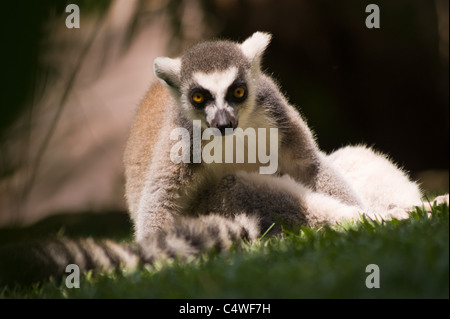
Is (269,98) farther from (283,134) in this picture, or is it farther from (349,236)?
(349,236)

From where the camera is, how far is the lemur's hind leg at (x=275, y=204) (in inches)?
158

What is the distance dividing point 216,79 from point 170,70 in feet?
1.82

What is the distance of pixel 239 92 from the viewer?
4.25m

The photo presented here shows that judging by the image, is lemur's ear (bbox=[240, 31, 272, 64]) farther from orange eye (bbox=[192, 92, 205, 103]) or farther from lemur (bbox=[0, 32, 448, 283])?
orange eye (bbox=[192, 92, 205, 103])

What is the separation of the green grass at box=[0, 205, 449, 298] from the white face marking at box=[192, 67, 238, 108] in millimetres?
1250

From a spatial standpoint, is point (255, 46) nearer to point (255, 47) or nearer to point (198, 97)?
point (255, 47)

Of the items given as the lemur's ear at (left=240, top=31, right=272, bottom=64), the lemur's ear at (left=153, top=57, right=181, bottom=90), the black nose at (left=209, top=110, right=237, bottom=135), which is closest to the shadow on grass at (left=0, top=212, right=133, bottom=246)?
the lemur's ear at (left=153, top=57, right=181, bottom=90)

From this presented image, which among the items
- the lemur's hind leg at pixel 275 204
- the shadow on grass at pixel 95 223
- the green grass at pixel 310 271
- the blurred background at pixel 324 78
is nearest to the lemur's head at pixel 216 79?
the lemur's hind leg at pixel 275 204

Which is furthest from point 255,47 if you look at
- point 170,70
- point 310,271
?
point 310,271

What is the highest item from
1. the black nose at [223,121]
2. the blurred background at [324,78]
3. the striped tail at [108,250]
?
the blurred background at [324,78]

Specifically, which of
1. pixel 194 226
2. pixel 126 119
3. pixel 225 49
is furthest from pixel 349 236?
pixel 126 119

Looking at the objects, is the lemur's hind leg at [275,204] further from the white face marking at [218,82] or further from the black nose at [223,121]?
the white face marking at [218,82]

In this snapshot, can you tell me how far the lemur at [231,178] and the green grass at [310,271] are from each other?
1.02 feet

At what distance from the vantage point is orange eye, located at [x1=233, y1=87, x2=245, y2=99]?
4.21 metres
